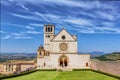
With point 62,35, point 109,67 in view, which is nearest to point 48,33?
point 62,35

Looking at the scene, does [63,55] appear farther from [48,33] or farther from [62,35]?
[48,33]

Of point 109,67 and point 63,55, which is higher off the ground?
point 63,55

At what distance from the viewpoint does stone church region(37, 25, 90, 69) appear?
1923 inches

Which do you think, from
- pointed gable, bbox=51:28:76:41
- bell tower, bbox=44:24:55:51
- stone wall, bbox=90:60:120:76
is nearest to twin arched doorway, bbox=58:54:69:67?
pointed gable, bbox=51:28:76:41

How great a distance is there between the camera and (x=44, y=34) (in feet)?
176

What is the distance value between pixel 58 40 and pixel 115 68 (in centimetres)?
2120

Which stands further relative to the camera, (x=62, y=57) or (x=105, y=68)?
(x=62, y=57)

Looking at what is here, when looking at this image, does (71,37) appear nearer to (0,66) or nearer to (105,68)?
(105,68)

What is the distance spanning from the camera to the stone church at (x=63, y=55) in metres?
48.8

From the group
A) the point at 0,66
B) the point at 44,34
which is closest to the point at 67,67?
the point at 44,34

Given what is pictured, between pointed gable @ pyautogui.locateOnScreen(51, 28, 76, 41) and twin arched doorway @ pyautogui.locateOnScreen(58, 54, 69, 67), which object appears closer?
twin arched doorway @ pyautogui.locateOnScreen(58, 54, 69, 67)

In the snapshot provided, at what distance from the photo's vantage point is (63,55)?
49562mm

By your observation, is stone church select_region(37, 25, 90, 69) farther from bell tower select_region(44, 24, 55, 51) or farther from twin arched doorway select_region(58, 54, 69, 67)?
bell tower select_region(44, 24, 55, 51)

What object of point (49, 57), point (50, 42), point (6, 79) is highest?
point (50, 42)
